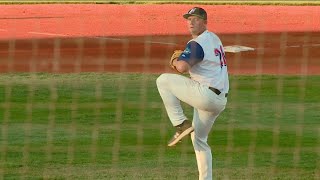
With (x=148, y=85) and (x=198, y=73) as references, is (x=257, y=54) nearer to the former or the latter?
(x=148, y=85)

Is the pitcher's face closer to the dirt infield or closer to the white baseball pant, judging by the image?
the white baseball pant

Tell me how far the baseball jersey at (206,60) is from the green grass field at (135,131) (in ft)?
4.27

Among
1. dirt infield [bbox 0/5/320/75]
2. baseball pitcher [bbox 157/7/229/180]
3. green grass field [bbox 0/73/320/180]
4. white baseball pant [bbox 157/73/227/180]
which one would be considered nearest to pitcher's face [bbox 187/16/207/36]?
baseball pitcher [bbox 157/7/229/180]

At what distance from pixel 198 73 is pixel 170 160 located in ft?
6.33

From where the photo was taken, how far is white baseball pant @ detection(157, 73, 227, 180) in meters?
7.82

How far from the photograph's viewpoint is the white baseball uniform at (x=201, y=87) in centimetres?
776

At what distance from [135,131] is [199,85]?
342 centimetres

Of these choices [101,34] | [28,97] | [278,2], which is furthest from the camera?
[278,2]

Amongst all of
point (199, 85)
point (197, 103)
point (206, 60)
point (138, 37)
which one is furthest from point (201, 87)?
point (138, 37)

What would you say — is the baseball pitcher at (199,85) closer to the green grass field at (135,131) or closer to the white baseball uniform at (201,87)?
the white baseball uniform at (201,87)

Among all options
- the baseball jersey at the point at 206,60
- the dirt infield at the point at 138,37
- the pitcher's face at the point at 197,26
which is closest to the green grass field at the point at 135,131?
the baseball jersey at the point at 206,60

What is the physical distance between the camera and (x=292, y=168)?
370 inches

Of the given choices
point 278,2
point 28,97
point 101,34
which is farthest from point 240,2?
point 28,97

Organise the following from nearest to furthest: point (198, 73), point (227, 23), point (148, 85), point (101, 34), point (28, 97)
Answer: point (198, 73), point (28, 97), point (148, 85), point (101, 34), point (227, 23)
